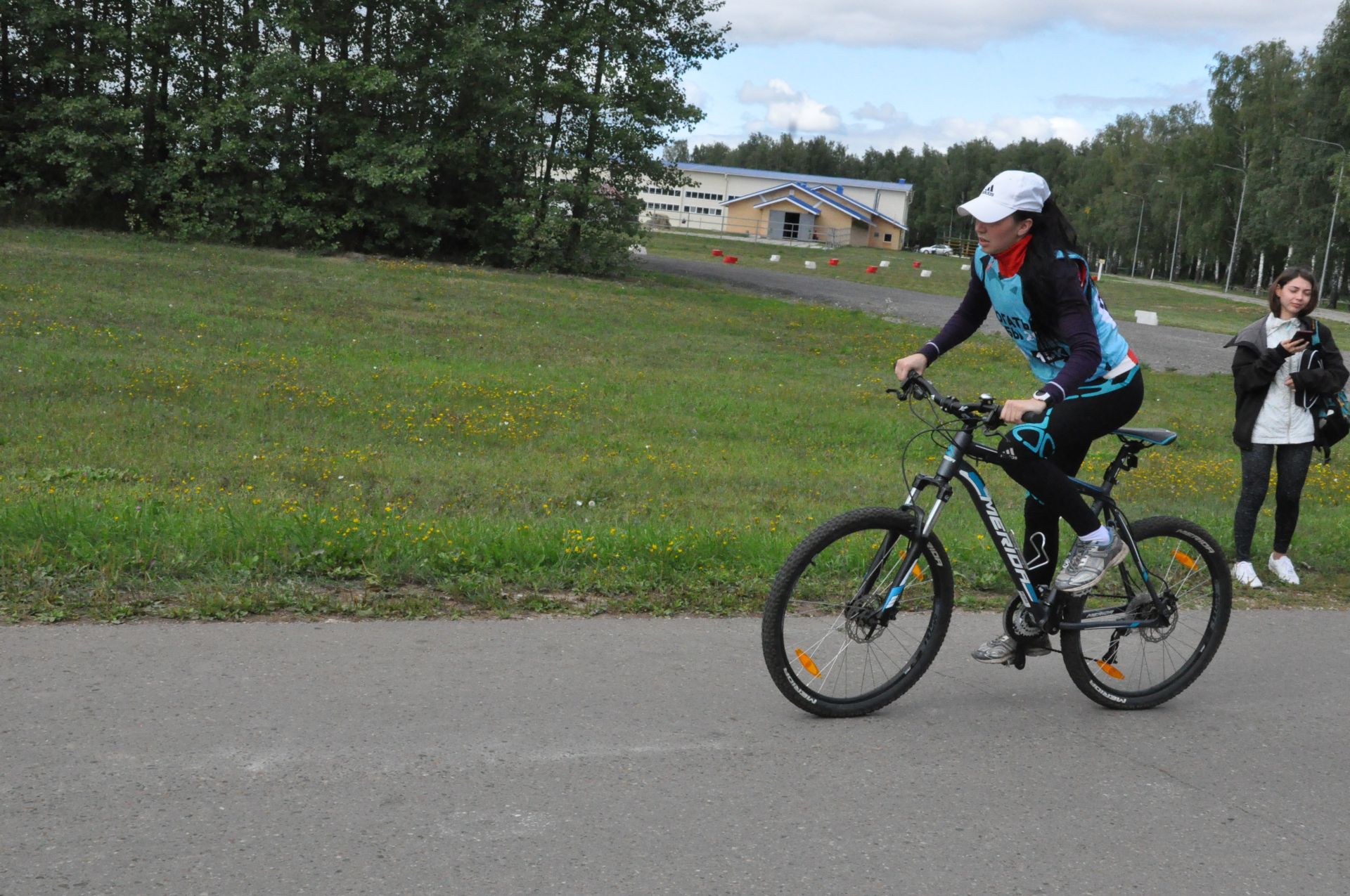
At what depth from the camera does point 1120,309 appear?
1644 inches

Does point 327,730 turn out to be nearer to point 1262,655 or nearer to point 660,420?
point 1262,655

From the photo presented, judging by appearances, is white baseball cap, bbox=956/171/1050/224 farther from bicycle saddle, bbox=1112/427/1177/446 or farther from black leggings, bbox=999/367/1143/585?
bicycle saddle, bbox=1112/427/1177/446

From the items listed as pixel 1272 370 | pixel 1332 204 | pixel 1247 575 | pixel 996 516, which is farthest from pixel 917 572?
pixel 1332 204

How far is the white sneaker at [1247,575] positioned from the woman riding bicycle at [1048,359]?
2.83m

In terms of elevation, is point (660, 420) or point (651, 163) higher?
point (651, 163)

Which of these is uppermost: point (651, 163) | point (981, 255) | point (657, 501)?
point (651, 163)

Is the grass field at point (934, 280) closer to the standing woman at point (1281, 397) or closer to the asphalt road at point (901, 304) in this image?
the asphalt road at point (901, 304)

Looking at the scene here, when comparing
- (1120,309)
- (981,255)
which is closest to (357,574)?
(981,255)

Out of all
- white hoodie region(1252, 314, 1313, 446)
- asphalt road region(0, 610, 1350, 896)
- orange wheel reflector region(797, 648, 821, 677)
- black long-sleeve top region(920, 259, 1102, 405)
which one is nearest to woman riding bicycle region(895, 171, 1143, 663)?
black long-sleeve top region(920, 259, 1102, 405)

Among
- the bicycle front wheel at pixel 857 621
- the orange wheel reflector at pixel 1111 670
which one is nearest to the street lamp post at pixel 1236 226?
the orange wheel reflector at pixel 1111 670

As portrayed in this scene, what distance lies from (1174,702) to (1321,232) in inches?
2537

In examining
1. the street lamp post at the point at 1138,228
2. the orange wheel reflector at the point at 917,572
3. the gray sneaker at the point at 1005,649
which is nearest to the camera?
the orange wheel reflector at the point at 917,572

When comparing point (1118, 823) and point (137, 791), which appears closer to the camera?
point (137, 791)

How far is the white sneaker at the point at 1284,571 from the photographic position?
24.4 ft
